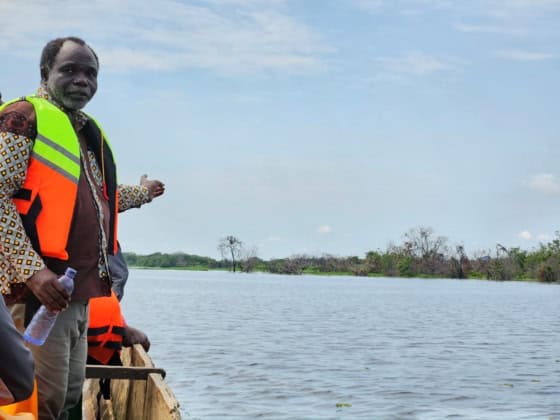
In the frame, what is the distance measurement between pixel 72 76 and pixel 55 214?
687mm

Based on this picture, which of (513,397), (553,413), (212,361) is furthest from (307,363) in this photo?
(553,413)

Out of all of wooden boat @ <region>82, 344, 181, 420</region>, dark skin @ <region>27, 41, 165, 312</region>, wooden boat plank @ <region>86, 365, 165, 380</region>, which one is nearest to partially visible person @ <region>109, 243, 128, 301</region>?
wooden boat @ <region>82, 344, 181, 420</region>

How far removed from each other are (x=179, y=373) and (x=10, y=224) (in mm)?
18060

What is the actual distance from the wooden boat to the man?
780 millimetres

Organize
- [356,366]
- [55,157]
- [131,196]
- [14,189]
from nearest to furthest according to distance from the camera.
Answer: [14,189]
[55,157]
[131,196]
[356,366]

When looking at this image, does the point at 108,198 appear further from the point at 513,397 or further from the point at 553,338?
the point at 553,338

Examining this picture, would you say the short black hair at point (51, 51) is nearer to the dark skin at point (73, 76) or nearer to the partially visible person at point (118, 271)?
the dark skin at point (73, 76)

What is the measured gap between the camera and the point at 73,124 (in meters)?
4.50

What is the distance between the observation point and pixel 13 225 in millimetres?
3986

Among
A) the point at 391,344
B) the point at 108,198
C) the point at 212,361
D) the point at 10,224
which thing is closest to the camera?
the point at 10,224

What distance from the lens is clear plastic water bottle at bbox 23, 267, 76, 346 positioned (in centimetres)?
401

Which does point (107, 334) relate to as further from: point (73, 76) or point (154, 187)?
point (73, 76)

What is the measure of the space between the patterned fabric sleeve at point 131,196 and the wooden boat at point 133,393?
1.07m

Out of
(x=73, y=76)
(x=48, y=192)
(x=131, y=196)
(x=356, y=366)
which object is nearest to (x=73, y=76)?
(x=73, y=76)
